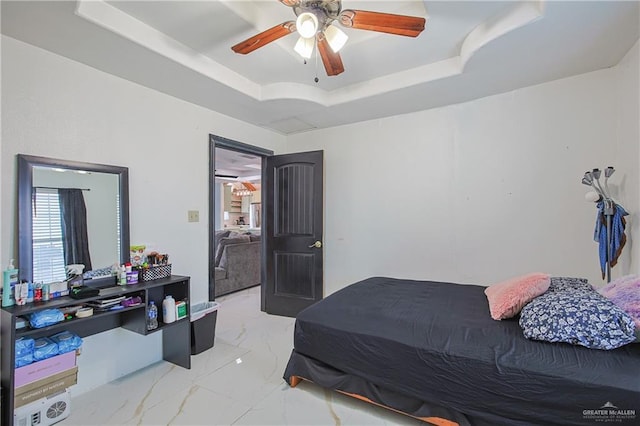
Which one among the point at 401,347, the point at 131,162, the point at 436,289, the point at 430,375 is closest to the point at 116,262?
the point at 131,162

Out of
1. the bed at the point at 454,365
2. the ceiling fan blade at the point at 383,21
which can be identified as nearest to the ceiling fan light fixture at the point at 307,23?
the ceiling fan blade at the point at 383,21

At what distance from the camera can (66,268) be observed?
2084 mm

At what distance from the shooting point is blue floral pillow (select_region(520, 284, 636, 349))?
1.35 metres

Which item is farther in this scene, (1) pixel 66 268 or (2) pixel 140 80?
(2) pixel 140 80

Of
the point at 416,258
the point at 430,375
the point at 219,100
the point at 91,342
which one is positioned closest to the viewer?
the point at 430,375

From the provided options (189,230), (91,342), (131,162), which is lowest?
(91,342)

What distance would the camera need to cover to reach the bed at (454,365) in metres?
1.27

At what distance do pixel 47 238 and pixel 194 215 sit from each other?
1.16 meters

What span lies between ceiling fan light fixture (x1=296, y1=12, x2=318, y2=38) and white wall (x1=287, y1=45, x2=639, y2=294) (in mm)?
2038

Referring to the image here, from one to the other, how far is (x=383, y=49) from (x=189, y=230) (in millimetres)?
2414

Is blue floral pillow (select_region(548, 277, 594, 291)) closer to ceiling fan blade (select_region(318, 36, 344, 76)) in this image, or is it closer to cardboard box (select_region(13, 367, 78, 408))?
ceiling fan blade (select_region(318, 36, 344, 76))

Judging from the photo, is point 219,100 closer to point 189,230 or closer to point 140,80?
point 140,80

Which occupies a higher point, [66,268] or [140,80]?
[140,80]

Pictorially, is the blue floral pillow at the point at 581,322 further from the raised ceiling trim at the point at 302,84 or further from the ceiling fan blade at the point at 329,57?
the ceiling fan blade at the point at 329,57
